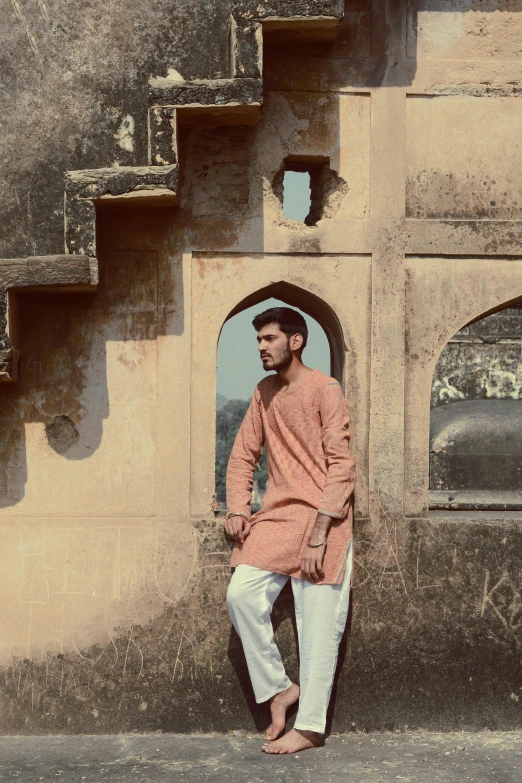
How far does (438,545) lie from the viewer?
18.7 feet

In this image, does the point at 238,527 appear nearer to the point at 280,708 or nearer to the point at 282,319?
the point at 280,708

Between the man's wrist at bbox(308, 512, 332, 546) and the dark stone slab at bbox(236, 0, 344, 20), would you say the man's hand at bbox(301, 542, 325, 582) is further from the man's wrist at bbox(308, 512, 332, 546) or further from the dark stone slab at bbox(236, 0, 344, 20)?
the dark stone slab at bbox(236, 0, 344, 20)

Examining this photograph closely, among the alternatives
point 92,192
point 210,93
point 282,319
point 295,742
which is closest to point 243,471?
point 282,319

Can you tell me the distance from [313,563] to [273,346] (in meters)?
1.08

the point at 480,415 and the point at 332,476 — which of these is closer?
the point at 332,476

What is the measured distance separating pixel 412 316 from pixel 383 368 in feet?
1.03

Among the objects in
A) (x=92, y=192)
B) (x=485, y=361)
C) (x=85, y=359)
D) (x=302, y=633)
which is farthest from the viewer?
(x=485, y=361)

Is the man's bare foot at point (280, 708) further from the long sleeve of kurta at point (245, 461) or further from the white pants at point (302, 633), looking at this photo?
the long sleeve of kurta at point (245, 461)

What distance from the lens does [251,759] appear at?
5211 millimetres

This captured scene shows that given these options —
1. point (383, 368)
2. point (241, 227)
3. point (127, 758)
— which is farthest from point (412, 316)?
point (127, 758)

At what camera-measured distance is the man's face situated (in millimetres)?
5484

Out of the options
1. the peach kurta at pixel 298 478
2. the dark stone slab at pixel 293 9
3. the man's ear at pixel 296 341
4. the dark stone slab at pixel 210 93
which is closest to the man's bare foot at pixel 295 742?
the peach kurta at pixel 298 478

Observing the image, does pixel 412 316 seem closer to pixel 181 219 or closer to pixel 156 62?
pixel 181 219

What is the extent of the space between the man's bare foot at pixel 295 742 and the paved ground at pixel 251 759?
5 cm
